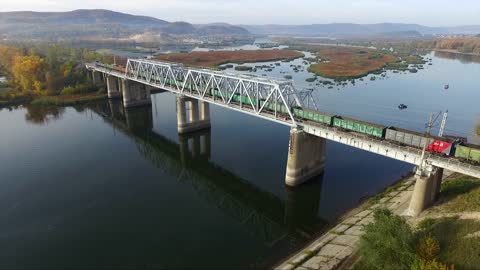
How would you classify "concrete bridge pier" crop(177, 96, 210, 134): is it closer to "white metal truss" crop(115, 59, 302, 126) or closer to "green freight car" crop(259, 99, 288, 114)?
"white metal truss" crop(115, 59, 302, 126)

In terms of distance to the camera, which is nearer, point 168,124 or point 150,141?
point 150,141

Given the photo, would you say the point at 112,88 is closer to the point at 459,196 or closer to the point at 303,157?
the point at 303,157

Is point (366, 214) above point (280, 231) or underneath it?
above

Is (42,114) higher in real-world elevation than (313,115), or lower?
lower

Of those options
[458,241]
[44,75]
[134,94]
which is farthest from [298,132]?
[44,75]

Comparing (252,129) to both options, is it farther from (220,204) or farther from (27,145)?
(27,145)

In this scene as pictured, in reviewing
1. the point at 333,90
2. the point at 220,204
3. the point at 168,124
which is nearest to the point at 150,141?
the point at 168,124
